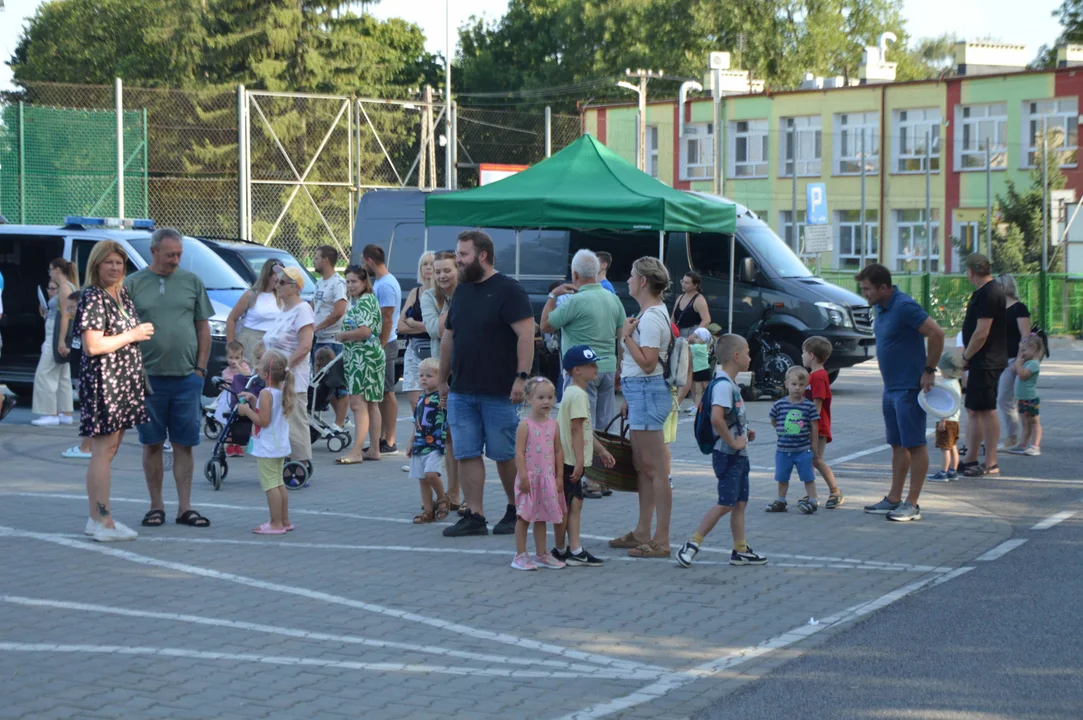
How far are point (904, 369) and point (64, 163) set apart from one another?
759 inches

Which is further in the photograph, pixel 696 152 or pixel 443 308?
pixel 696 152

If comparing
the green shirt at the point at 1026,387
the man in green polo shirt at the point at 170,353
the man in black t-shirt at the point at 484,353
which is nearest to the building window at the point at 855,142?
the green shirt at the point at 1026,387

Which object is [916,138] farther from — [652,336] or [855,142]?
[652,336]

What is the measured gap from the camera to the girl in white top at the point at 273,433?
28.9 feet

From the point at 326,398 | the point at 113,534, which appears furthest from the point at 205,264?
the point at 113,534

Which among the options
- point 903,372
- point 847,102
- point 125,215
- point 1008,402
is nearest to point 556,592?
point 903,372

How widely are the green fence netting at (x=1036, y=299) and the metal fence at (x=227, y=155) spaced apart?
34.7 ft

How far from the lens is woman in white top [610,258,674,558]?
317 inches

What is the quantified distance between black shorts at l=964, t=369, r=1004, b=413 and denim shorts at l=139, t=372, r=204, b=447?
21.4 ft

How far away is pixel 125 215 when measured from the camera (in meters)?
25.8

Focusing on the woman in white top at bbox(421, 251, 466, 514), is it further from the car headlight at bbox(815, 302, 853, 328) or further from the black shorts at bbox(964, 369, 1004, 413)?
the car headlight at bbox(815, 302, 853, 328)

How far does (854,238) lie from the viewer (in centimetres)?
5116

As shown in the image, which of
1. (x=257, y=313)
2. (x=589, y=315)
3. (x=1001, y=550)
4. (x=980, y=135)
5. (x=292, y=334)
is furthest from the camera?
(x=980, y=135)

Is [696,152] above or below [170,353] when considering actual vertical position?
above
